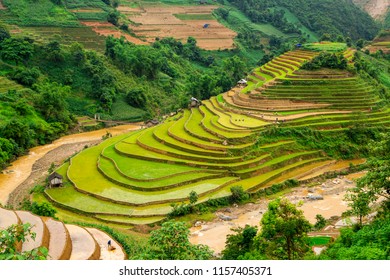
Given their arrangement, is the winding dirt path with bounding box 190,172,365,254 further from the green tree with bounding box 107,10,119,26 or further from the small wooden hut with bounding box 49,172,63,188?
the green tree with bounding box 107,10,119,26

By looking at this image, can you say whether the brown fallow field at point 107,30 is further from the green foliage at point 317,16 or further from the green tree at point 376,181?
the green tree at point 376,181

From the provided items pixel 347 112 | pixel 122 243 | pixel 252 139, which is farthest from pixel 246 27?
pixel 122 243

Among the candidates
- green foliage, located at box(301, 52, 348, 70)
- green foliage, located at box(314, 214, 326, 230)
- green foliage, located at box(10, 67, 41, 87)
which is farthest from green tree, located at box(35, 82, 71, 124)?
green foliage, located at box(314, 214, 326, 230)

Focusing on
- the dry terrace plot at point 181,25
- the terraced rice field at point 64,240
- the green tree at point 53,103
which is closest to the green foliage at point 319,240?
the terraced rice field at point 64,240

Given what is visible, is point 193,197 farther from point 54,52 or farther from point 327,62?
point 54,52

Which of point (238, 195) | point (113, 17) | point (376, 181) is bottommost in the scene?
point (238, 195)

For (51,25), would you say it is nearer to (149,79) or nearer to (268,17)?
(149,79)

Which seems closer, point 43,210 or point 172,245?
point 172,245

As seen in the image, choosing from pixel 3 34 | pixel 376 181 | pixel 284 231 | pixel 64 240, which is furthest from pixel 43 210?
pixel 3 34
